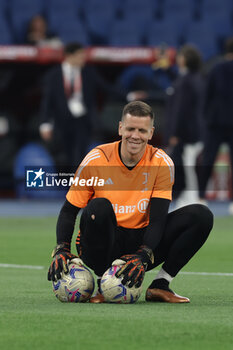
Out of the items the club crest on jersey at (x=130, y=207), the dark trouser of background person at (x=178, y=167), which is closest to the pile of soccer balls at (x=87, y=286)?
the club crest on jersey at (x=130, y=207)

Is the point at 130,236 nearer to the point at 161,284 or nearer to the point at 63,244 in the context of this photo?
the point at 161,284

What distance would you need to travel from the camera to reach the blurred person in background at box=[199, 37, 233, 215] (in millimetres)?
13648

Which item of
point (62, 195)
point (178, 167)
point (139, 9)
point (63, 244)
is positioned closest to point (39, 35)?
point (62, 195)

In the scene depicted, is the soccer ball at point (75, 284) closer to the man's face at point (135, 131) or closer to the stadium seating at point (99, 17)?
the man's face at point (135, 131)

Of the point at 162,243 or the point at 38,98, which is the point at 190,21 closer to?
the point at 38,98

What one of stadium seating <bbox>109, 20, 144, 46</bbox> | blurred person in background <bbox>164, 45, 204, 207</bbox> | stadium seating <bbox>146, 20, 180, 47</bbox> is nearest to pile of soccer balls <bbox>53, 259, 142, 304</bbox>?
blurred person in background <bbox>164, 45, 204, 207</bbox>

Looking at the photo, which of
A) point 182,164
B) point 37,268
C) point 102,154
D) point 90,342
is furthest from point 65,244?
point 182,164

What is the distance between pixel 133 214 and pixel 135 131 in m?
0.56

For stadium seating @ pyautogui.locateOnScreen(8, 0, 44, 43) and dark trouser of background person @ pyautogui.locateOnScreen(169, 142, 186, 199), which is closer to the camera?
dark trouser of background person @ pyautogui.locateOnScreen(169, 142, 186, 199)

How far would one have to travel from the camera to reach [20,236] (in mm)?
11406

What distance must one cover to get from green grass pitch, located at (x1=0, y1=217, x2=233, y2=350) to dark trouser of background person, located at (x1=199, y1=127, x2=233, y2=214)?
5222 mm

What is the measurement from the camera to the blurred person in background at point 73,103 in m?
14.2

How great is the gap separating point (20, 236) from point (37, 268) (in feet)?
10.2

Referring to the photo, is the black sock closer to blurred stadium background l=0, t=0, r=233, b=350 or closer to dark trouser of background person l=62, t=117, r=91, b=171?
blurred stadium background l=0, t=0, r=233, b=350
